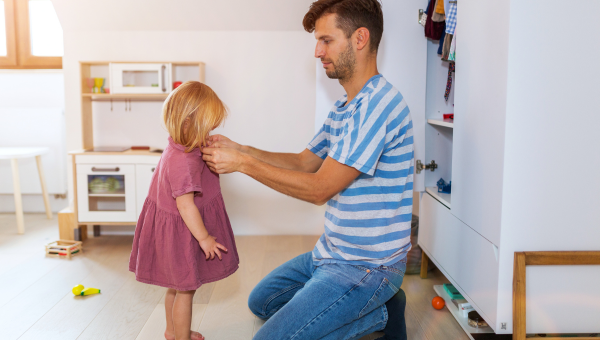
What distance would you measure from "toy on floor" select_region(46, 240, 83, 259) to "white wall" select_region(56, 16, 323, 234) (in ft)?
2.59

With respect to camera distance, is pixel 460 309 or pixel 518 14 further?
pixel 460 309

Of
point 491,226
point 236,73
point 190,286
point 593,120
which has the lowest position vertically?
point 190,286

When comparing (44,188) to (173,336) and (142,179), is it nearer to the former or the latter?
(142,179)

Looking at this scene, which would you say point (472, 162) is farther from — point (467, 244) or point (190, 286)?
point (190, 286)

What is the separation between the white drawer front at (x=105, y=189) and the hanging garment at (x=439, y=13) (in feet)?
6.51

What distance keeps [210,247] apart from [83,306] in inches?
35.8

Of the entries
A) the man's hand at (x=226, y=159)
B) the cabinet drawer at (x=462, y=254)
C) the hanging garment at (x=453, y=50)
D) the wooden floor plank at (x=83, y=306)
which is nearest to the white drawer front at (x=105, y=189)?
the wooden floor plank at (x=83, y=306)

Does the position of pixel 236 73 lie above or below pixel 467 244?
above

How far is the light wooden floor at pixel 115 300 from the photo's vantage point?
195cm

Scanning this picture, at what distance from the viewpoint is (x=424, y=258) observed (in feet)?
8.34

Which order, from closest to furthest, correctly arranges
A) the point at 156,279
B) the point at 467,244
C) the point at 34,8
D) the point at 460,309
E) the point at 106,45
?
the point at 156,279 → the point at 467,244 → the point at 460,309 → the point at 106,45 → the point at 34,8

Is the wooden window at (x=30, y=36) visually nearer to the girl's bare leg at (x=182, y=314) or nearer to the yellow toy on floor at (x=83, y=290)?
the yellow toy on floor at (x=83, y=290)

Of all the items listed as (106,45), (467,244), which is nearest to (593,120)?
(467,244)

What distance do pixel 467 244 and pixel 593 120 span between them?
0.61 metres
